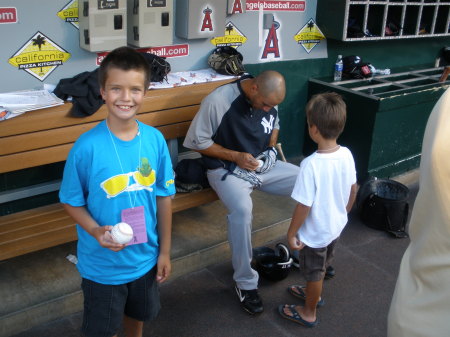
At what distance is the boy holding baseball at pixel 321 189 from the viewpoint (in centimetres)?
263

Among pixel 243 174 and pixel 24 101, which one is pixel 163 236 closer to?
pixel 243 174

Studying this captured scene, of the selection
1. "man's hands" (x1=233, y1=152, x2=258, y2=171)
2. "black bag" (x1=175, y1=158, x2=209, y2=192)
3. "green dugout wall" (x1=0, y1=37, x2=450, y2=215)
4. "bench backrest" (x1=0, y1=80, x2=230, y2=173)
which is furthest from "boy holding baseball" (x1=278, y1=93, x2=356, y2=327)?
"green dugout wall" (x1=0, y1=37, x2=450, y2=215)

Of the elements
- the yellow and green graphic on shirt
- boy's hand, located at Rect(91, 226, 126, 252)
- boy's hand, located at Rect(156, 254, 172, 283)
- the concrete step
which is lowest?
the concrete step

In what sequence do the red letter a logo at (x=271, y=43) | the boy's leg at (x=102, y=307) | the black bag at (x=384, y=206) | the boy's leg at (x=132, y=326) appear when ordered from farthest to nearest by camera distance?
the red letter a logo at (x=271, y=43)
the black bag at (x=384, y=206)
the boy's leg at (x=132, y=326)
the boy's leg at (x=102, y=307)

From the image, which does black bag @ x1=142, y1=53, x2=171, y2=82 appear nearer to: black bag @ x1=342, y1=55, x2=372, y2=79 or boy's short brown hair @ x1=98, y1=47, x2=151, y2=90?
boy's short brown hair @ x1=98, y1=47, x2=151, y2=90

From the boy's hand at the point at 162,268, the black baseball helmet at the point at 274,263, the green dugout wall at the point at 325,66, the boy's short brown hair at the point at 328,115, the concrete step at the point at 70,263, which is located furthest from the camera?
the green dugout wall at the point at 325,66

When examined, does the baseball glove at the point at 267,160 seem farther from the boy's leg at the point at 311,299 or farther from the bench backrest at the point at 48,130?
the boy's leg at the point at 311,299

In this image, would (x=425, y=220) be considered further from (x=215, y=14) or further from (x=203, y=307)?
(x=215, y=14)

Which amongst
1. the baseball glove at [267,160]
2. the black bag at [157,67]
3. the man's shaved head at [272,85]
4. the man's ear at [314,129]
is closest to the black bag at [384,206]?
the baseball glove at [267,160]

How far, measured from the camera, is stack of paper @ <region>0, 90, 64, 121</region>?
297 cm

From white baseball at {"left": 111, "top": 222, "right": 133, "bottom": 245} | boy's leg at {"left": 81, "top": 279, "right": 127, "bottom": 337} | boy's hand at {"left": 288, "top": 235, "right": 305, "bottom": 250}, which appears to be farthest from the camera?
boy's hand at {"left": 288, "top": 235, "right": 305, "bottom": 250}

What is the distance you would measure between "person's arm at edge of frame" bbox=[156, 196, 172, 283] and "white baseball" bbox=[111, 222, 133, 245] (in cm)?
39

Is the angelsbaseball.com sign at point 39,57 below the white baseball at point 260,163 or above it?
above

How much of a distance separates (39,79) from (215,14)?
146 cm
